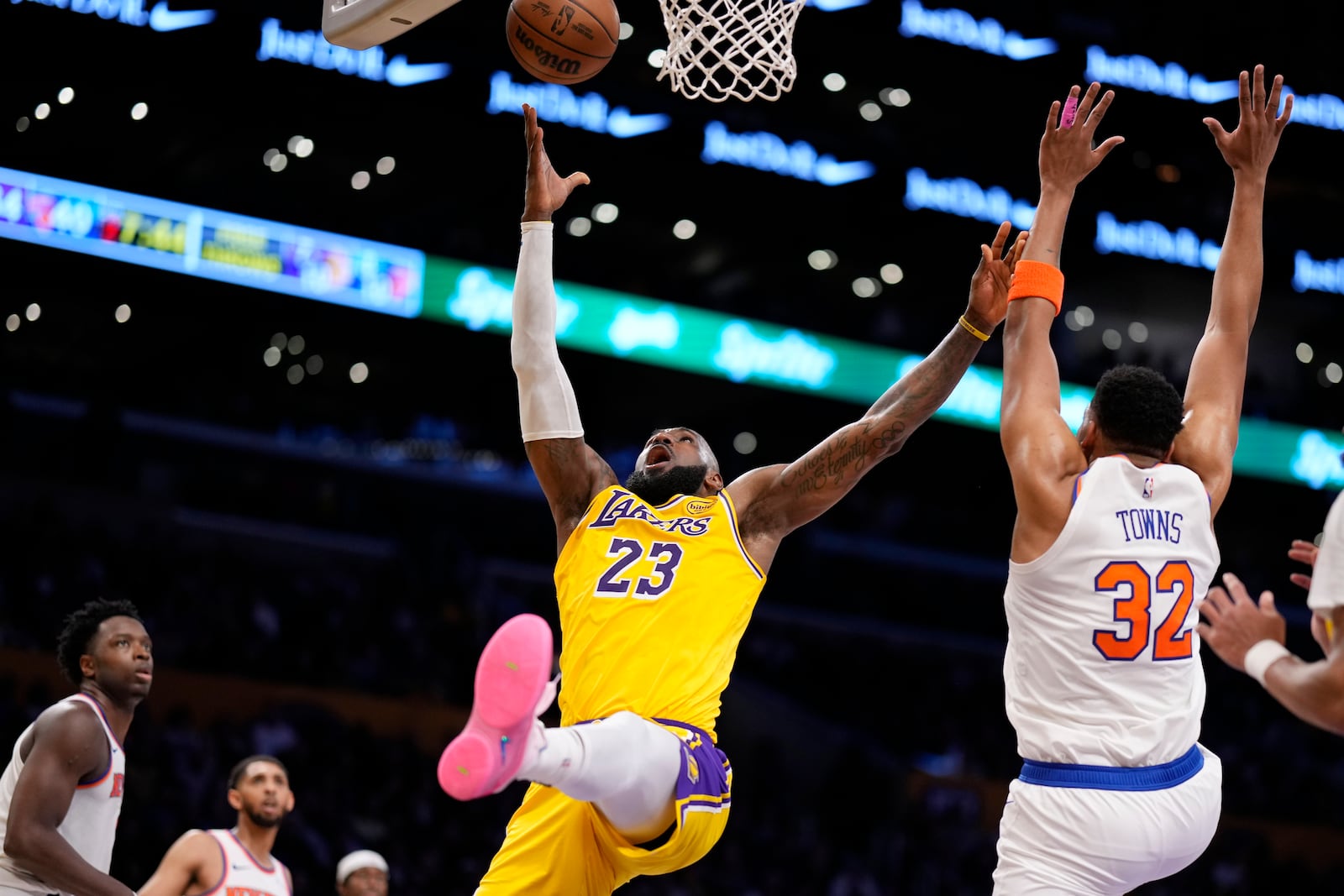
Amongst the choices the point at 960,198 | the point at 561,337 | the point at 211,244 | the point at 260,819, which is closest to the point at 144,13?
the point at 211,244

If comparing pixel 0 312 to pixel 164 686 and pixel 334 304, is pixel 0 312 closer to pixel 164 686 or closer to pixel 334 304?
pixel 334 304

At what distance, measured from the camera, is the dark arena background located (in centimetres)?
1389

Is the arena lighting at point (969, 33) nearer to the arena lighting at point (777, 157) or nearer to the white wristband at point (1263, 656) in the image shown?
the arena lighting at point (777, 157)

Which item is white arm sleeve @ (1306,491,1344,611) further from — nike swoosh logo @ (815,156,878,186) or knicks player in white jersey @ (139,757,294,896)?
nike swoosh logo @ (815,156,878,186)

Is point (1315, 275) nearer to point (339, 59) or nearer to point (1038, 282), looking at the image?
point (339, 59)

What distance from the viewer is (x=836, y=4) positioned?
14.3m

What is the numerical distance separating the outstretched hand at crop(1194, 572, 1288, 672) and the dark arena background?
8912 millimetres

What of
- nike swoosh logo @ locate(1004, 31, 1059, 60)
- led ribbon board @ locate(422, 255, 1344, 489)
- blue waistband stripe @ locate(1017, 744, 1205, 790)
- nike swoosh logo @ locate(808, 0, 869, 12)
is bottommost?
blue waistband stripe @ locate(1017, 744, 1205, 790)

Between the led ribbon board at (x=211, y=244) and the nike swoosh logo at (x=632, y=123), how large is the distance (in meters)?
2.61

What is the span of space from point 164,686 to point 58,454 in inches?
264

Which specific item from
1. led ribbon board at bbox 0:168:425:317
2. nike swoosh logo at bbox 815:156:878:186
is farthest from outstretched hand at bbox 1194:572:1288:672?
led ribbon board at bbox 0:168:425:317

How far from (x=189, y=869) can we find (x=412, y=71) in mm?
9372

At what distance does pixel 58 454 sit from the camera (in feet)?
63.2

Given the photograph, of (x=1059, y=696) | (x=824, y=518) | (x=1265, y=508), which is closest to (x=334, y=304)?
(x=824, y=518)
